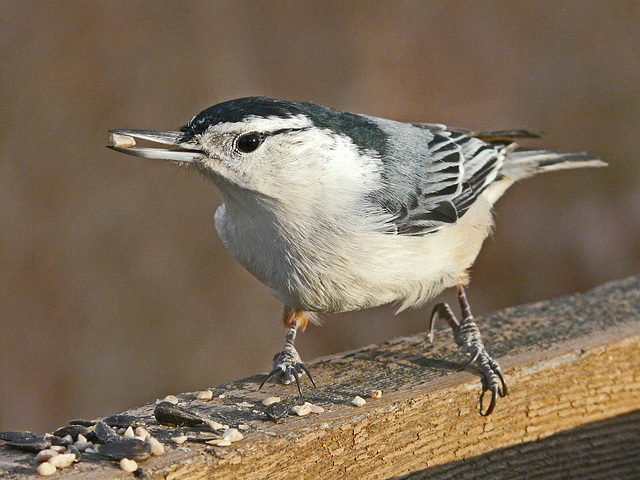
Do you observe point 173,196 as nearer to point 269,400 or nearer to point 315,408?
point 269,400

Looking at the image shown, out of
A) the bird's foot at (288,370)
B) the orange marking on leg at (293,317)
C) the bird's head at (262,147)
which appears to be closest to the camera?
the bird's head at (262,147)

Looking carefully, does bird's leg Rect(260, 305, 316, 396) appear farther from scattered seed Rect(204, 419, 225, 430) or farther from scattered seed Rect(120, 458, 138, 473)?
scattered seed Rect(120, 458, 138, 473)

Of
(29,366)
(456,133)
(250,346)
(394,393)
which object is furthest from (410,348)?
(29,366)

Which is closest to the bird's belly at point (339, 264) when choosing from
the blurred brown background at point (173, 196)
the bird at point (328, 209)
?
the bird at point (328, 209)

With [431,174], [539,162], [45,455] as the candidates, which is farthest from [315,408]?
[539,162]

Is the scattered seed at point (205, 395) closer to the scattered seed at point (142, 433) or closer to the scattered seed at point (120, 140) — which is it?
the scattered seed at point (142, 433)

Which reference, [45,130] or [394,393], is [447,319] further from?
[45,130]

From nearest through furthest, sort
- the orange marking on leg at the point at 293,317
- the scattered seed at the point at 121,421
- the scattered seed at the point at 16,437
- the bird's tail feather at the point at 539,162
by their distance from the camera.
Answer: the scattered seed at the point at 16,437 < the scattered seed at the point at 121,421 < the orange marking on leg at the point at 293,317 < the bird's tail feather at the point at 539,162
